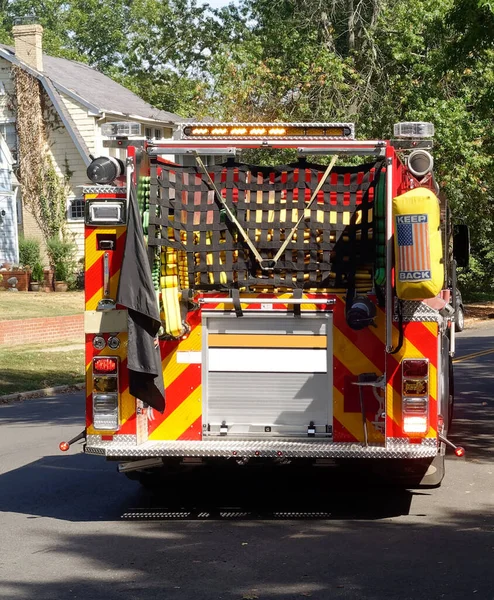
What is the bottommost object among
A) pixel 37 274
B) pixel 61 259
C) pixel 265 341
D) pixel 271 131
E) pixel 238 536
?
pixel 238 536

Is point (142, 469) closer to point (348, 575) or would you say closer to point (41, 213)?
point (348, 575)

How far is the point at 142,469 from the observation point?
27.9 ft

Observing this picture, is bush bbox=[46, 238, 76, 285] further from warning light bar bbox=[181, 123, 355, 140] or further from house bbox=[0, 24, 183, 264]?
warning light bar bbox=[181, 123, 355, 140]

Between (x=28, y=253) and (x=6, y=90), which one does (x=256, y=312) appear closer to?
(x=28, y=253)

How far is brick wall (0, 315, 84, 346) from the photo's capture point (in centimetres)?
2361

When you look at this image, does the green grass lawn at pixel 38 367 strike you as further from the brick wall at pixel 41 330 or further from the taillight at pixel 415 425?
the taillight at pixel 415 425

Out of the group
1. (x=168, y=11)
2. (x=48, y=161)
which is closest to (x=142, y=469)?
(x=48, y=161)

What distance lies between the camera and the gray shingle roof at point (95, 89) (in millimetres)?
39531

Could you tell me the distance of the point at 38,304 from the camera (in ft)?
100

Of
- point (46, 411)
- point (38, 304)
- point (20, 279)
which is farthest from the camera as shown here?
point (20, 279)

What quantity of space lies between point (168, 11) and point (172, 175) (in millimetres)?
57757

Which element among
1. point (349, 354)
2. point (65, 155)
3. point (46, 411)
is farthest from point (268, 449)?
point (65, 155)

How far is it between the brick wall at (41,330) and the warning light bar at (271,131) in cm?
1572

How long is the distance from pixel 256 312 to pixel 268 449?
105cm
